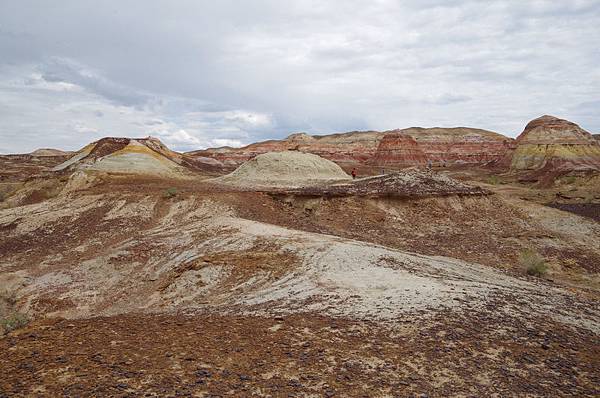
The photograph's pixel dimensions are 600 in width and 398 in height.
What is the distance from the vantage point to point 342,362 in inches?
205

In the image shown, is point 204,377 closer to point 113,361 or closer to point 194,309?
point 113,361

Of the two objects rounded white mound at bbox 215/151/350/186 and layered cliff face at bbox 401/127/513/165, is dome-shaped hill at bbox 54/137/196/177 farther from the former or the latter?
layered cliff face at bbox 401/127/513/165

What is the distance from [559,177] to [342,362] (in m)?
44.6

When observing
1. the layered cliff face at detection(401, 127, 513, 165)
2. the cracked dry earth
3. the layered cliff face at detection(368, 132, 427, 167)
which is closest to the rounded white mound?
the cracked dry earth

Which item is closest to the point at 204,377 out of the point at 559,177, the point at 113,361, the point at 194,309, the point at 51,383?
the point at 113,361

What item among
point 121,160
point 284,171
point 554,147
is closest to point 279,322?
point 284,171

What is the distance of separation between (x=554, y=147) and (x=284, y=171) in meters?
48.1

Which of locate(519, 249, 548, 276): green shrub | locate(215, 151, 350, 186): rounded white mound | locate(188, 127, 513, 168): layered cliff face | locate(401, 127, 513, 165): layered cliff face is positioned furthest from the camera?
locate(401, 127, 513, 165): layered cliff face

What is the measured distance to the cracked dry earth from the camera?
473 centimetres

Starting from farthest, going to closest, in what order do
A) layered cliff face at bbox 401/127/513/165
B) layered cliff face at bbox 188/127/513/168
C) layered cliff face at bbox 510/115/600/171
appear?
layered cliff face at bbox 401/127/513/165
layered cliff face at bbox 188/127/513/168
layered cliff face at bbox 510/115/600/171

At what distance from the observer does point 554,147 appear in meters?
60.3

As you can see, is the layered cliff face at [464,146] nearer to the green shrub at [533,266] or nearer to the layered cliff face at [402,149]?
the layered cliff face at [402,149]

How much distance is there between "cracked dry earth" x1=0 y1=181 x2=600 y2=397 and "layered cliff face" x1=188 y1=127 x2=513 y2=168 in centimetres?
6611

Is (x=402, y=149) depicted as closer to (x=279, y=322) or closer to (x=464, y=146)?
(x=464, y=146)
